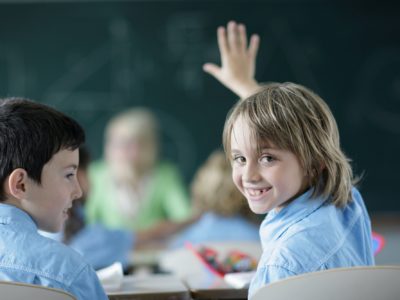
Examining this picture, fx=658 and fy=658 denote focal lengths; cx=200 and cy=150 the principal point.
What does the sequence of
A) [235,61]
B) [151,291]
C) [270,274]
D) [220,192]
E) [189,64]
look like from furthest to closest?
[189,64]
[220,192]
[235,61]
[151,291]
[270,274]

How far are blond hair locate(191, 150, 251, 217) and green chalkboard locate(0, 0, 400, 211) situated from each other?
1117mm

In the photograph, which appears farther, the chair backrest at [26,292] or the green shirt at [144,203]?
the green shirt at [144,203]

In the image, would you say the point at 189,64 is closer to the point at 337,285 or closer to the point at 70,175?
the point at 70,175

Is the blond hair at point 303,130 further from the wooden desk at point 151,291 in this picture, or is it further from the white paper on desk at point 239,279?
the wooden desk at point 151,291

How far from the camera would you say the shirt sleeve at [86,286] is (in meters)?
1.48

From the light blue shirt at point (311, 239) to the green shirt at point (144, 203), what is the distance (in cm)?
279

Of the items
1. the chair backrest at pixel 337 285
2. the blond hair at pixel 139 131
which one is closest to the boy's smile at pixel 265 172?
the chair backrest at pixel 337 285

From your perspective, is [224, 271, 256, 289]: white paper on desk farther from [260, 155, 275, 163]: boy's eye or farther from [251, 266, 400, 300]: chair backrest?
[251, 266, 400, 300]: chair backrest

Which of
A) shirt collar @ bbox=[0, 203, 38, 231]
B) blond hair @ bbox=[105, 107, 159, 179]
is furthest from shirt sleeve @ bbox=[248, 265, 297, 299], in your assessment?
blond hair @ bbox=[105, 107, 159, 179]

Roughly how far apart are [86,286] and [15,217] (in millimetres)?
262

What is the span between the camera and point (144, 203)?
4.54 meters

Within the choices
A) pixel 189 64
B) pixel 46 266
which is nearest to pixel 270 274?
pixel 46 266

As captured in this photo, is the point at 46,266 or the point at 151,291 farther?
the point at 151,291

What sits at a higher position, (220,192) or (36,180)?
(36,180)
